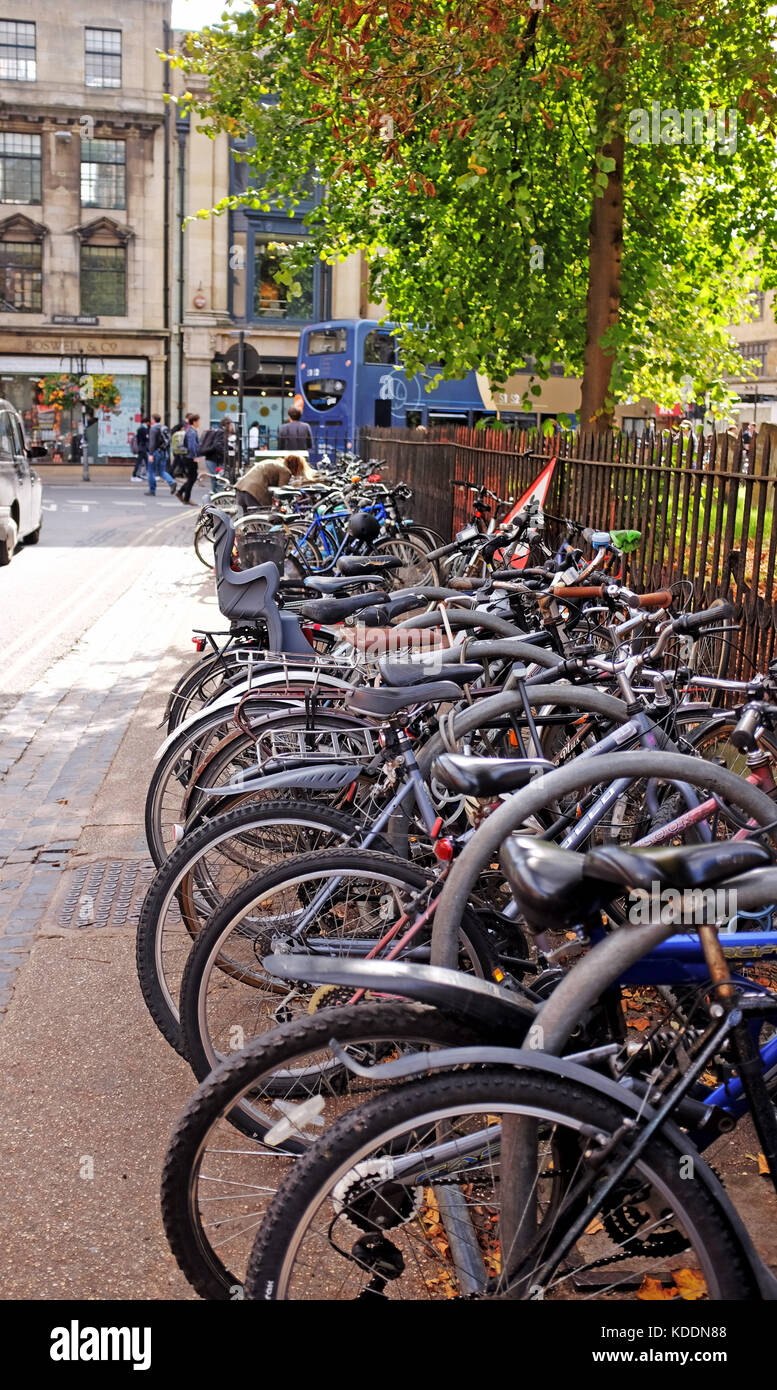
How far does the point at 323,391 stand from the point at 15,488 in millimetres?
15567

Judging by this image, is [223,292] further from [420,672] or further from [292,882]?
[292,882]

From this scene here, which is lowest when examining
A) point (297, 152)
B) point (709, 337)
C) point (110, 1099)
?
point (110, 1099)

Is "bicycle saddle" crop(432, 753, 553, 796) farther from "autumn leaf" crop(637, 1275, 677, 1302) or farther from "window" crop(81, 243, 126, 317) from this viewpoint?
"window" crop(81, 243, 126, 317)

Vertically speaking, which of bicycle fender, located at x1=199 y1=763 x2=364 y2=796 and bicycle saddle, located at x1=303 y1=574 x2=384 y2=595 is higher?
bicycle saddle, located at x1=303 y1=574 x2=384 y2=595

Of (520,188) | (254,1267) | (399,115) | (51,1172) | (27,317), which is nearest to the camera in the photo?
(254,1267)

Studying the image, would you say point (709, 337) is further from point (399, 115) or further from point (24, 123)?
point (24, 123)

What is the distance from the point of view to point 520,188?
9.50m

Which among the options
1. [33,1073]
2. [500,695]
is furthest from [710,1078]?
[33,1073]

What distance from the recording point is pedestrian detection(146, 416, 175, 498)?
111 feet

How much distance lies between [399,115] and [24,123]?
151 ft

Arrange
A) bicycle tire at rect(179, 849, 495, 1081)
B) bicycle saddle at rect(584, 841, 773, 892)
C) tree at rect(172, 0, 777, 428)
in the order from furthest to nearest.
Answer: tree at rect(172, 0, 777, 428) → bicycle tire at rect(179, 849, 495, 1081) → bicycle saddle at rect(584, 841, 773, 892)

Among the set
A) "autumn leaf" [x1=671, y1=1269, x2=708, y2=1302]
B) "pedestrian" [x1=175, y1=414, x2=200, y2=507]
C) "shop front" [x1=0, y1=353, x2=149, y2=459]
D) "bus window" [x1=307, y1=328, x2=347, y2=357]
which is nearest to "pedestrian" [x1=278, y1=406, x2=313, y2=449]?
"pedestrian" [x1=175, y1=414, x2=200, y2=507]

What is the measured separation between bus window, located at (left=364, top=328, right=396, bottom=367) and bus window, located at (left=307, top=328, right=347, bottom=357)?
1.91 ft
